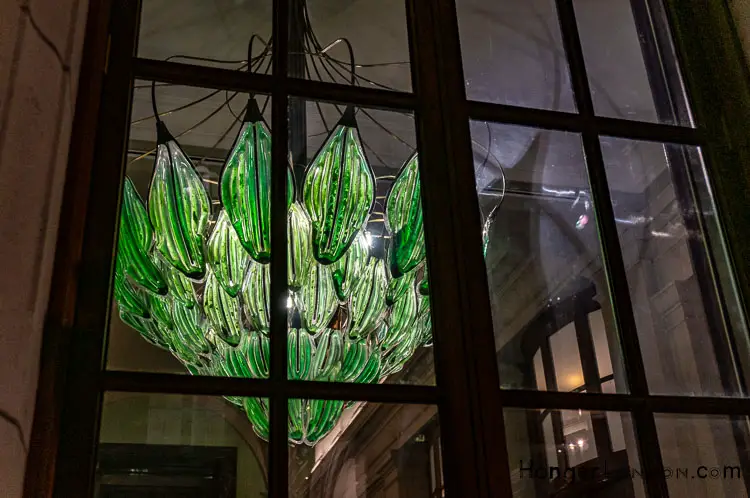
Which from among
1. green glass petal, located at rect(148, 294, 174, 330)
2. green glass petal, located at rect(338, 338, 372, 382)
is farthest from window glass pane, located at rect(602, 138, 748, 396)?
green glass petal, located at rect(148, 294, 174, 330)

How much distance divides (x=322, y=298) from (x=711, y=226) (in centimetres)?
80

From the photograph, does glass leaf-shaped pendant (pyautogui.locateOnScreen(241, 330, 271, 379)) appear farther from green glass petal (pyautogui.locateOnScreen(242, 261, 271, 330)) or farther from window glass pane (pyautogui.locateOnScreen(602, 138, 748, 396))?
window glass pane (pyautogui.locateOnScreen(602, 138, 748, 396))

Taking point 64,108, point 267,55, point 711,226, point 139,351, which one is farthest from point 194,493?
point 711,226

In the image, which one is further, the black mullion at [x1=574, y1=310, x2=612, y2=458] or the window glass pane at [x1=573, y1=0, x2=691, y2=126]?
the window glass pane at [x1=573, y1=0, x2=691, y2=126]

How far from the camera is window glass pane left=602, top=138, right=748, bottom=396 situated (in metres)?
1.36

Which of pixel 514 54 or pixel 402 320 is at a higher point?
pixel 514 54

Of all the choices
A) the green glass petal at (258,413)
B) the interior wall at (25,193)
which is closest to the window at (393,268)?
the green glass petal at (258,413)

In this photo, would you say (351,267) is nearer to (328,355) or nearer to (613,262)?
(328,355)

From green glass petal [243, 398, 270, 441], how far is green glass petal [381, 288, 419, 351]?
260mm

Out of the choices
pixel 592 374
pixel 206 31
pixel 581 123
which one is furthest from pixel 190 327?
pixel 581 123

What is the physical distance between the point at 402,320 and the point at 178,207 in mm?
444

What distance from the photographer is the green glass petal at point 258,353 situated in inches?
46.4

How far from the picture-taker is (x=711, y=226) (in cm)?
150

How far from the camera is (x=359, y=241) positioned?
140 cm
